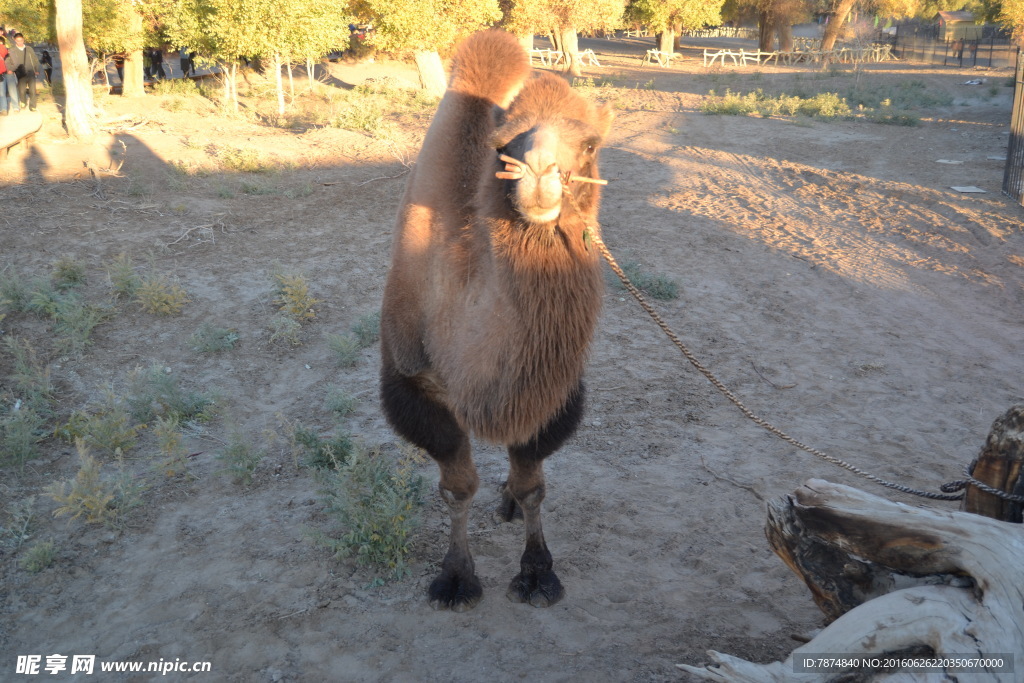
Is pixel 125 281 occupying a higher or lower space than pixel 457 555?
higher

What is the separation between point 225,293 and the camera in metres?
7.87

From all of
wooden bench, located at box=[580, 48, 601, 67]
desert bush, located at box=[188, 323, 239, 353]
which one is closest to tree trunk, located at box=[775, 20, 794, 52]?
wooden bench, located at box=[580, 48, 601, 67]

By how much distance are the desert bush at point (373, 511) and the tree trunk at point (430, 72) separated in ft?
57.2

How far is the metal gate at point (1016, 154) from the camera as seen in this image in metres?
11.9

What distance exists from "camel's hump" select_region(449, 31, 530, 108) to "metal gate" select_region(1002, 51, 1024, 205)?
450 inches

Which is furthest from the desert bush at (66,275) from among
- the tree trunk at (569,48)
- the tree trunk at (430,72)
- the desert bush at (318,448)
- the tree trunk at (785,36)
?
the tree trunk at (785,36)

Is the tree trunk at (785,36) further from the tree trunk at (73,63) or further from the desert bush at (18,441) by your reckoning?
the desert bush at (18,441)

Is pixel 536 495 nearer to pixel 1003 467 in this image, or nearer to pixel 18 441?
pixel 1003 467

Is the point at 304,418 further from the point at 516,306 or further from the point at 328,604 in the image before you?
the point at 516,306

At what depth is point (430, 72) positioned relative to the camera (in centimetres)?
2086

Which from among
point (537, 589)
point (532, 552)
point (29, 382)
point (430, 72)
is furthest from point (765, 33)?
point (537, 589)

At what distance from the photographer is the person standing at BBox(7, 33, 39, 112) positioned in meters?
16.4

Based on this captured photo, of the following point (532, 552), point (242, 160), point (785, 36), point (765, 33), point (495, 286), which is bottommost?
point (532, 552)

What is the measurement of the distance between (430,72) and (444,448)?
18901 millimetres
